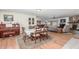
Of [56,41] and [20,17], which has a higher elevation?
[20,17]

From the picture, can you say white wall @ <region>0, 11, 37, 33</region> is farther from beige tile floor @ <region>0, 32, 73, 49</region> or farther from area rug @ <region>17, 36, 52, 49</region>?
beige tile floor @ <region>0, 32, 73, 49</region>

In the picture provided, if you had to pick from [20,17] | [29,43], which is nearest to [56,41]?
[29,43]

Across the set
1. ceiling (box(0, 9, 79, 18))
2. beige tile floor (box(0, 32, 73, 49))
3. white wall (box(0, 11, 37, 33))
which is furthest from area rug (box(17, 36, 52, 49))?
ceiling (box(0, 9, 79, 18))

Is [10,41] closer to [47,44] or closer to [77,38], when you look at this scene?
[47,44]

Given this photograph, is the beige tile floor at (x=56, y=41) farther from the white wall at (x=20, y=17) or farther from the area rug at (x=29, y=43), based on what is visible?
the white wall at (x=20, y=17)

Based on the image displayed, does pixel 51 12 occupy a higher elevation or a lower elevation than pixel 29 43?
higher

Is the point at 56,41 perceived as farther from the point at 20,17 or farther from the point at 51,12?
the point at 20,17

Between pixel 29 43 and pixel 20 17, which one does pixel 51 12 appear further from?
pixel 29 43

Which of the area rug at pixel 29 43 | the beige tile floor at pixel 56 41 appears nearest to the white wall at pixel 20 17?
the area rug at pixel 29 43

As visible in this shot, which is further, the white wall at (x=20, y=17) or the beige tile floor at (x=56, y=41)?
the beige tile floor at (x=56, y=41)
